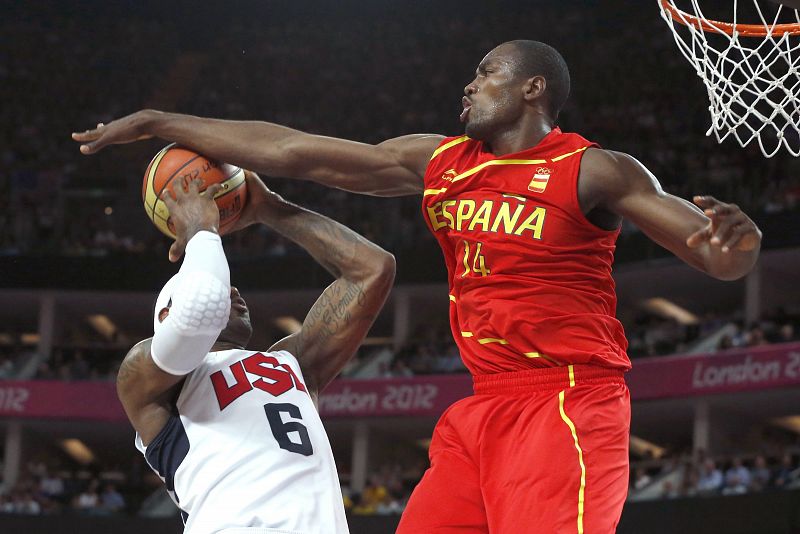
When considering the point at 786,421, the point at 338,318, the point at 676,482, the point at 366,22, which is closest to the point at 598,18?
the point at 366,22

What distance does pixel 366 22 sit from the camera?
29.6 meters

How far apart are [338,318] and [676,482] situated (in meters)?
13.0

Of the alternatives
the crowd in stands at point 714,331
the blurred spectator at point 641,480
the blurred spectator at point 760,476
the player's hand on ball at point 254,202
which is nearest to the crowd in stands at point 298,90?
the crowd in stands at point 714,331

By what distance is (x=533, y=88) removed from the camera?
420 centimetres

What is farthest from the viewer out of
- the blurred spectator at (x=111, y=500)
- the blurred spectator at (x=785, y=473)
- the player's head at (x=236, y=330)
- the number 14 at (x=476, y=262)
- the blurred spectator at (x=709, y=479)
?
the blurred spectator at (x=111, y=500)

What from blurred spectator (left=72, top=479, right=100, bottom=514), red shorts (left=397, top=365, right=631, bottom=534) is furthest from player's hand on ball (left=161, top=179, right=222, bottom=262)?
blurred spectator (left=72, top=479, right=100, bottom=514)

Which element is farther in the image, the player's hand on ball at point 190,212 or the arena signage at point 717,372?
the arena signage at point 717,372

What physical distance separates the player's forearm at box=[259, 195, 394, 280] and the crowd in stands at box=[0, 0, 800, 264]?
633 inches

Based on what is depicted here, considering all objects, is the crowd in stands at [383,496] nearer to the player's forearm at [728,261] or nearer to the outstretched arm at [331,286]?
the outstretched arm at [331,286]

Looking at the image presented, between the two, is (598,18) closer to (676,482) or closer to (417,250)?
(417,250)

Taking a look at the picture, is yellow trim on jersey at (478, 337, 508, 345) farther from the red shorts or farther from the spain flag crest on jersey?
the spain flag crest on jersey

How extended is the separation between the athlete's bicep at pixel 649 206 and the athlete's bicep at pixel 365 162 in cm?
78

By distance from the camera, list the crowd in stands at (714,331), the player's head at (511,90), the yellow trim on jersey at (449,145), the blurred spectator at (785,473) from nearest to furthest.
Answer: the player's head at (511,90)
the yellow trim on jersey at (449,145)
the blurred spectator at (785,473)
the crowd in stands at (714,331)

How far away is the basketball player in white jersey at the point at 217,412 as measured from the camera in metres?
3.94
